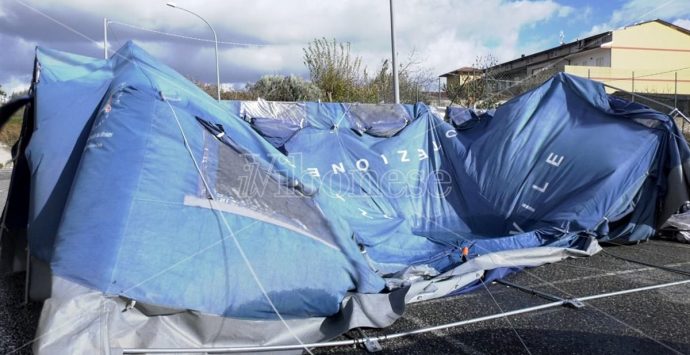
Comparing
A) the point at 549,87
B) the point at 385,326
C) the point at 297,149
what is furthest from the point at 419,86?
the point at 385,326

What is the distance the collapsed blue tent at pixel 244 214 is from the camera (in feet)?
10.8

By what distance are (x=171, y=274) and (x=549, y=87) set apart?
5.86m

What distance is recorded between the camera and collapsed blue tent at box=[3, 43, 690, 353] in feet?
10.8

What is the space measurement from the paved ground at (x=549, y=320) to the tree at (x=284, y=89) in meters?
16.6

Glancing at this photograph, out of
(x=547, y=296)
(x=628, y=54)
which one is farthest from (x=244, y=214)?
(x=628, y=54)

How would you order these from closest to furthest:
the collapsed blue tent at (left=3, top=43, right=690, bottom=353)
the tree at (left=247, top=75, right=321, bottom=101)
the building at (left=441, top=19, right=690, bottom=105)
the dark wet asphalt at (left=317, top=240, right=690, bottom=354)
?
the collapsed blue tent at (left=3, top=43, right=690, bottom=353) → the dark wet asphalt at (left=317, top=240, right=690, bottom=354) → the tree at (left=247, top=75, right=321, bottom=101) → the building at (left=441, top=19, right=690, bottom=105)

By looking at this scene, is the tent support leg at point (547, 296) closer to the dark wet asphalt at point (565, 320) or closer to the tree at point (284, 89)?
the dark wet asphalt at point (565, 320)

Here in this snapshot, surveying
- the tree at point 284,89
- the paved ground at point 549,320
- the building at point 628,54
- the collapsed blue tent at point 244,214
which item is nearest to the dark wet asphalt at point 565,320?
the paved ground at point 549,320

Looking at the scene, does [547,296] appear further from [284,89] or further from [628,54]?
[628,54]

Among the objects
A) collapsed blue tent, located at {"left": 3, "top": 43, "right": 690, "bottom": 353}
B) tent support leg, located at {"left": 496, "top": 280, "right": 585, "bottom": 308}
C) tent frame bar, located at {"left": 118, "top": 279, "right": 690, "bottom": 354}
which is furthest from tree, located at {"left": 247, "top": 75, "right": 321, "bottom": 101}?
tent frame bar, located at {"left": 118, "top": 279, "right": 690, "bottom": 354}

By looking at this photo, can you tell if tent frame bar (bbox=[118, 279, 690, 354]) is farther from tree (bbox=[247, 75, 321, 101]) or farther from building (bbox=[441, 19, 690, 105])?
building (bbox=[441, 19, 690, 105])

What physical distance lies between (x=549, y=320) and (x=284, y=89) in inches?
854

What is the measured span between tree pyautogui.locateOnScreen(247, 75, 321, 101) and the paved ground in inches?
655

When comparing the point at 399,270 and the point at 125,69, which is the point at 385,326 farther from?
the point at 125,69
